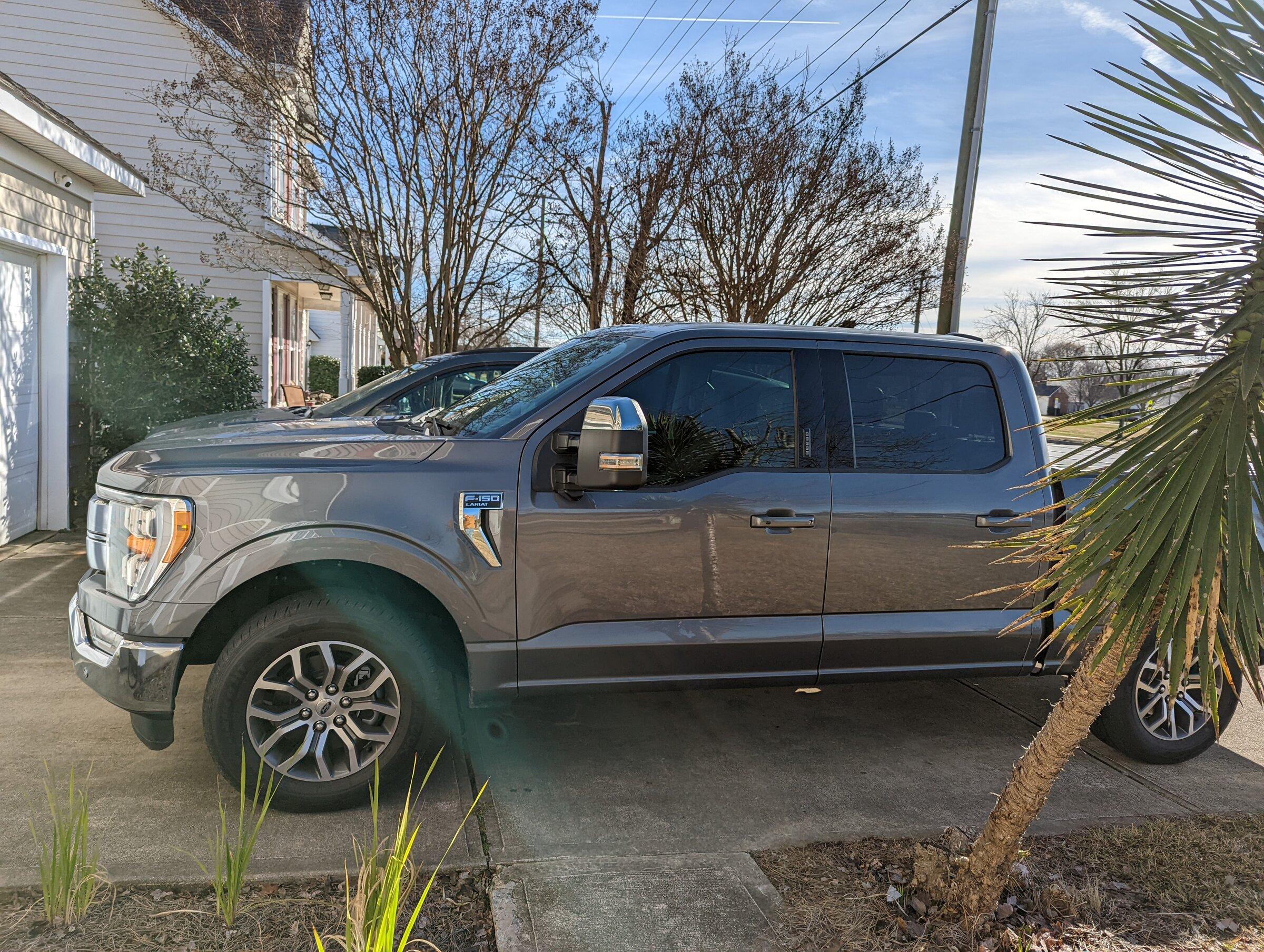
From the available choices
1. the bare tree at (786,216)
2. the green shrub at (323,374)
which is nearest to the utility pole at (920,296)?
the bare tree at (786,216)

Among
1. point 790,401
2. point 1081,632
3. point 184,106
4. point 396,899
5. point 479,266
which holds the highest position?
point 184,106

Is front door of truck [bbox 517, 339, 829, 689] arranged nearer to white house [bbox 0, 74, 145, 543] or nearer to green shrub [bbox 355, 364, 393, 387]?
white house [bbox 0, 74, 145, 543]

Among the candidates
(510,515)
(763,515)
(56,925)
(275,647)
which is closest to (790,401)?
(763,515)

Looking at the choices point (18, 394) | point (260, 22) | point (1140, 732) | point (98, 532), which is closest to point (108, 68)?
point (260, 22)

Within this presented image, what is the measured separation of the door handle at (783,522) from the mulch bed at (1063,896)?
1.27 metres

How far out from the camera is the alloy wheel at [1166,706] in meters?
4.55

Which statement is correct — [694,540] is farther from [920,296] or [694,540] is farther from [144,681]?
[920,296]

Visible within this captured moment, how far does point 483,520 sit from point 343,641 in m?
0.69

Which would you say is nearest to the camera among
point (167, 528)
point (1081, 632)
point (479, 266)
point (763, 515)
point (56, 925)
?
point (1081, 632)

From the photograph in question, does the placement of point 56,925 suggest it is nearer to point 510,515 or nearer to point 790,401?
point 510,515

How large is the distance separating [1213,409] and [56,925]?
3443mm

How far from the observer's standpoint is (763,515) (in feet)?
13.5

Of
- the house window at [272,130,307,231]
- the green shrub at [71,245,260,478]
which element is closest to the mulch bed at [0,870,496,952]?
the green shrub at [71,245,260,478]

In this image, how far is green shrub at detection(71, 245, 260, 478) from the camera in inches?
366
